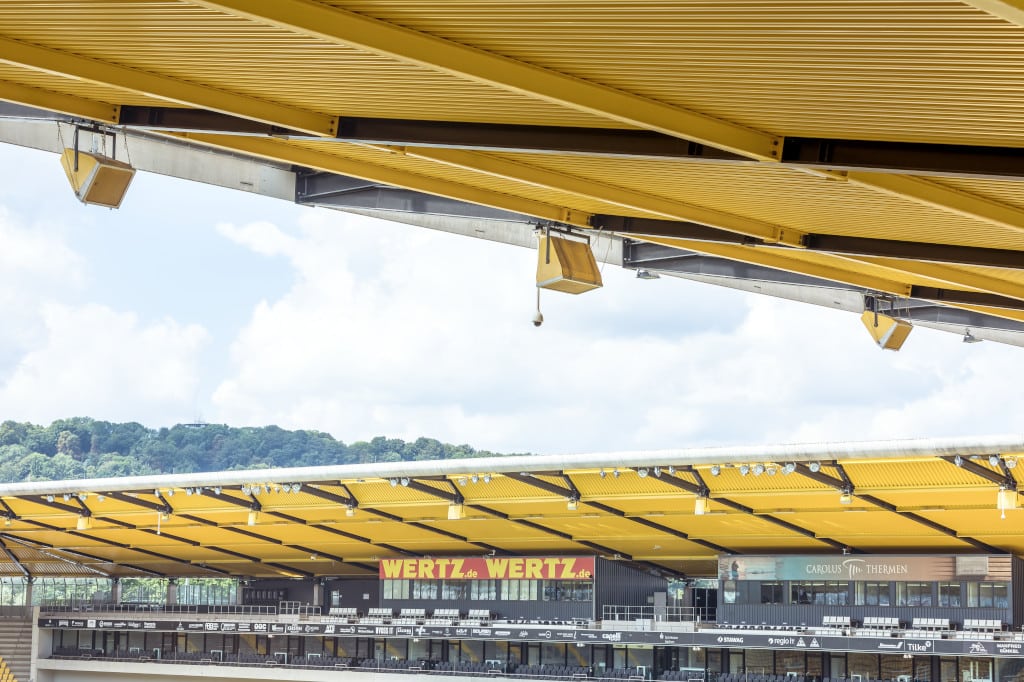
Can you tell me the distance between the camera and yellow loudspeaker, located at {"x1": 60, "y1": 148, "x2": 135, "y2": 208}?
10.6m

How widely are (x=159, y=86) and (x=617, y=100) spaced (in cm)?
324

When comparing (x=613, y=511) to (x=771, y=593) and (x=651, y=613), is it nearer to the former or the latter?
(x=771, y=593)

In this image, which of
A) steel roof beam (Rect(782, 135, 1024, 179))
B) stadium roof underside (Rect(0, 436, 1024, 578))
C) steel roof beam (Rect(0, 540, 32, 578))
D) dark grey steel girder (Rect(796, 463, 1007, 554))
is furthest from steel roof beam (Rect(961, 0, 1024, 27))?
steel roof beam (Rect(0, 540, 32, 578))

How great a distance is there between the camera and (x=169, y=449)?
481 ft

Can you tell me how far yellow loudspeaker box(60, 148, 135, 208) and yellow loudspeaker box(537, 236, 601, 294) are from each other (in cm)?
402

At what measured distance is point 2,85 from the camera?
9.82 m

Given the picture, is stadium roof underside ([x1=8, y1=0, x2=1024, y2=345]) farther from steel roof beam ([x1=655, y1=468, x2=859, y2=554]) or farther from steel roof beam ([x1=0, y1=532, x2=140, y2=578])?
steel roof beam ([x1=0, y1=532, x2=140, y2=578])

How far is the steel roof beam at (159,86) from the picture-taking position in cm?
839

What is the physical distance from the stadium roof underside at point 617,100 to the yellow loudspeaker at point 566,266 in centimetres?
29

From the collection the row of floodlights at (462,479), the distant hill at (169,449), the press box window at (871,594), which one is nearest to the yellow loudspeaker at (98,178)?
the row of floodlights at (462,479)

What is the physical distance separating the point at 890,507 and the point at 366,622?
2148 cm

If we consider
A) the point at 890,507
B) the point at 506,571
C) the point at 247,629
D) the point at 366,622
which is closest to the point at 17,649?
the point at 247,629

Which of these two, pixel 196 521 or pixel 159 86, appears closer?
pixel 159 86

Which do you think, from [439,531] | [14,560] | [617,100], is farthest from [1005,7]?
[14,560]
